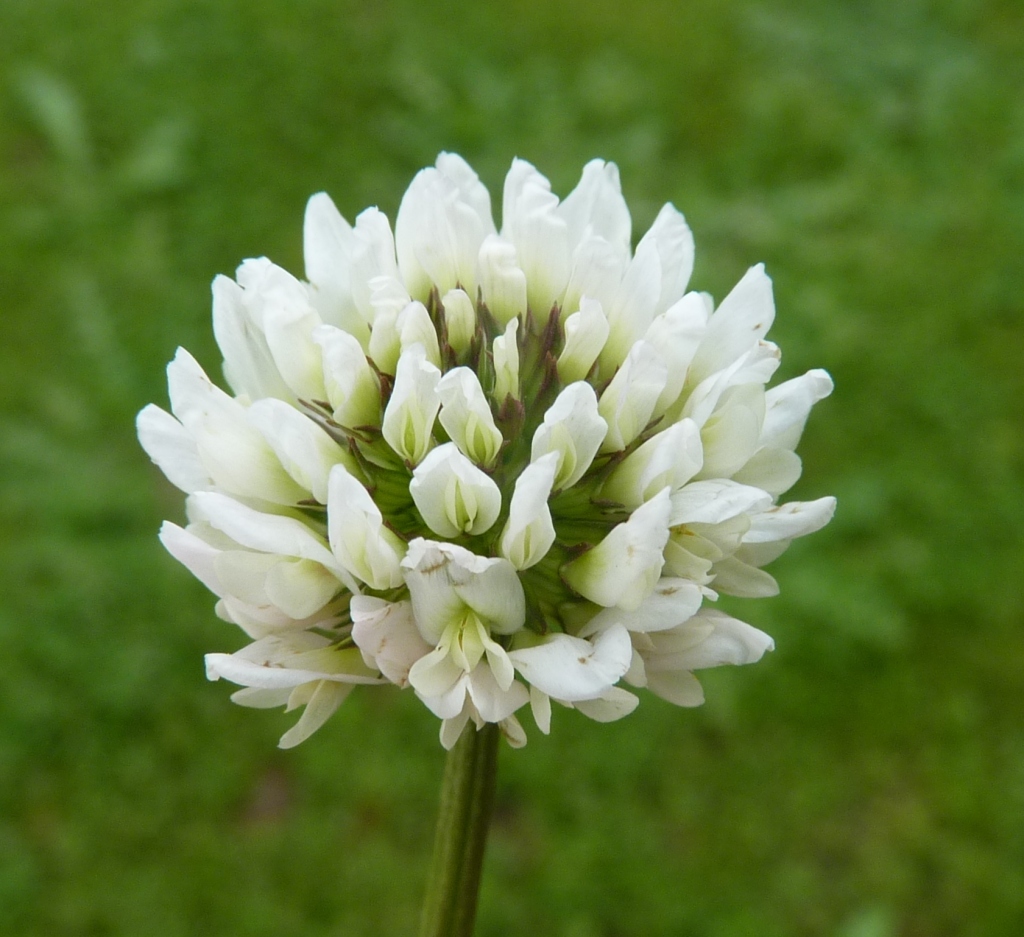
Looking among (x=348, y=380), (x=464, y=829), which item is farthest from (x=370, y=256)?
(x=464, y=829)

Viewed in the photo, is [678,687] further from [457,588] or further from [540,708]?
[457,588]

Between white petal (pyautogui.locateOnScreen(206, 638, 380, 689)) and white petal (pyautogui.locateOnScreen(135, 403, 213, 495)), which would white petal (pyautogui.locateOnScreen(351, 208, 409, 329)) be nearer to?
white petal (pyautogui.locateOnScreen(135, 403, 213, 495))

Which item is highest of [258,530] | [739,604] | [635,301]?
[739,604]

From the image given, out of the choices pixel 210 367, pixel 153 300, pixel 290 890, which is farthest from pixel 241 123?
pixel 290 890

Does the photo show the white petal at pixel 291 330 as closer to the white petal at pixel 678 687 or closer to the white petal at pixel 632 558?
the white petal at pixel 632 558

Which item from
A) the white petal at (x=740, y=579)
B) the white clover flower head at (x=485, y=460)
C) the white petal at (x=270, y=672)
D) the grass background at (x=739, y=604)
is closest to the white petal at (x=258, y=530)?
the white clover flower head at (x=485, y=460)

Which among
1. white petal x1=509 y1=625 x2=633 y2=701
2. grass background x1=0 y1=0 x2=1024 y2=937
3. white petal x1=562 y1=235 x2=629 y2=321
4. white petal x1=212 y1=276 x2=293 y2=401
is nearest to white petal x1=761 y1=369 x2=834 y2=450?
white petal x1=562 y1=235 x2=629 y2=321

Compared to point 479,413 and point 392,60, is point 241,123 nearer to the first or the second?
point 392,60
